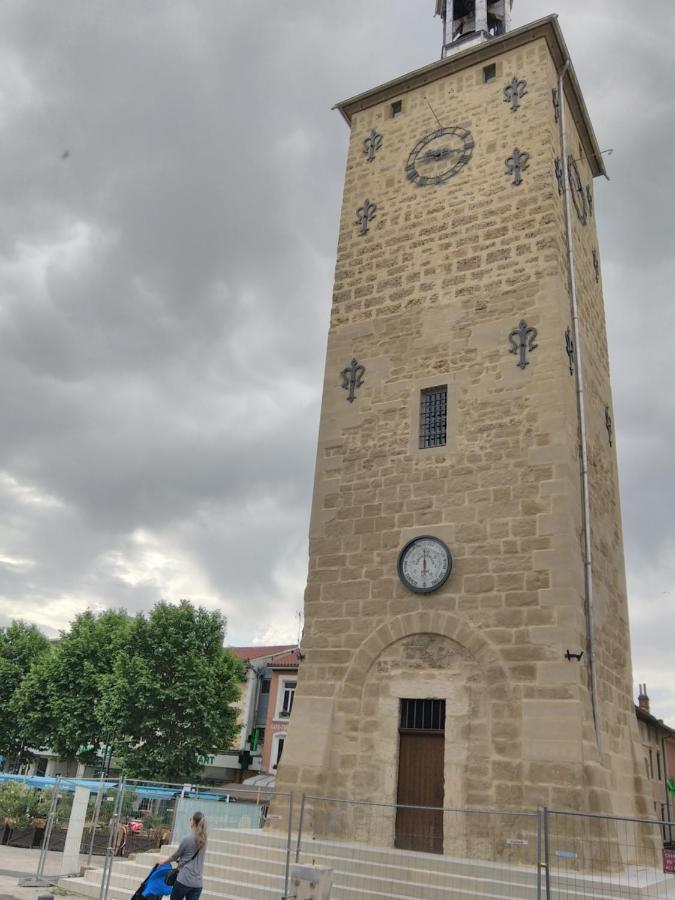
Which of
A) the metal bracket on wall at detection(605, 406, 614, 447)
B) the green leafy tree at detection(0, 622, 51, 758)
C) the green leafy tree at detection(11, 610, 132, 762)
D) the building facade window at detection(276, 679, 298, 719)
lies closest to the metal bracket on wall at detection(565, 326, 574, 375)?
the metal bracket on wall at detection(605, 406, 614, 447)

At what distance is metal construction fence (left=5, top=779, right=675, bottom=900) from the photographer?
8914 millimetres

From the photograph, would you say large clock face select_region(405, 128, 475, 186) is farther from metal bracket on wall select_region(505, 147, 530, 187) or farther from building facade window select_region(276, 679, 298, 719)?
building facade window select_region(276, 679, 298, 719)

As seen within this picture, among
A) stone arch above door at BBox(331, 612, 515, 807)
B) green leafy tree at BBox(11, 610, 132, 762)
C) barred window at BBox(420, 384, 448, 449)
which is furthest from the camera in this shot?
green leafy tree at BBox(11, 610, 132, 762)

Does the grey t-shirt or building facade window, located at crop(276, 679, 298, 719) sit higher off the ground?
building facade window, located at crop(276, 679, 298, 719)

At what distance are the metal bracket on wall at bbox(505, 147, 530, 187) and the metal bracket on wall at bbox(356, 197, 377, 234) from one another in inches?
119

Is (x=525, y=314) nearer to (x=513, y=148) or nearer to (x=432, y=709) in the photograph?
(x=513, y=148)

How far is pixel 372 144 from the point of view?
16781mm

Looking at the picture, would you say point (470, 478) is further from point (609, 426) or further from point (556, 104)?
point (556, 104)

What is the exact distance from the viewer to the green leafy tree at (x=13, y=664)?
33594mm

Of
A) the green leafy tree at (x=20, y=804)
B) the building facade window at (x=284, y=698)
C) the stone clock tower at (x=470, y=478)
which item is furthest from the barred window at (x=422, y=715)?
the building facade window at (x=284, y=698)

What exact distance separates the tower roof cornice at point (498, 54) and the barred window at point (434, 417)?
791cm

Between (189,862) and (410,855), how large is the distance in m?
3.60

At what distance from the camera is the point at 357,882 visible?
30.8 feet

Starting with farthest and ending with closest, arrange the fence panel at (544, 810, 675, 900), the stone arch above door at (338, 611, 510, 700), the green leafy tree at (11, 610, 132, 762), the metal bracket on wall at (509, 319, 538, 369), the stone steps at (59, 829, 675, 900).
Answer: the green leafy tree at (11, 610, 132, 762) → the metal bracket on wall at (509, 319, 538, 369) → the stone arch above door at (338, 611, 510, 700) → the stone steps at (59, 829, 675, 900) → the fence panel at (544, 810, 675, 900)
